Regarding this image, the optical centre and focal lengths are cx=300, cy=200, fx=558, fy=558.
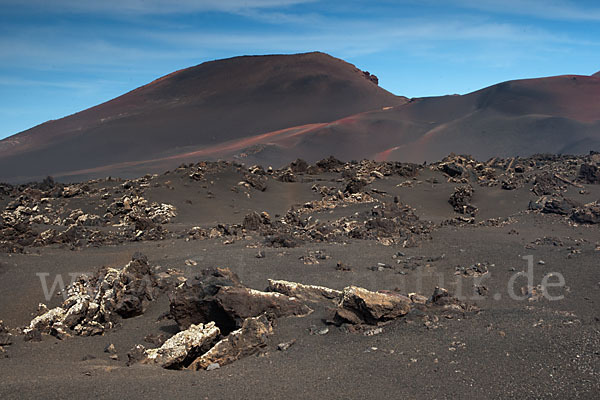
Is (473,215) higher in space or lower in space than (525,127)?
lower

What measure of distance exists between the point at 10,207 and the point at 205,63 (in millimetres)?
56576

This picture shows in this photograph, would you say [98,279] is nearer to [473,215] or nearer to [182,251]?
[182,251]

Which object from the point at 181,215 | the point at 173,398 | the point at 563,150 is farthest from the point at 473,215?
the point at 563,150

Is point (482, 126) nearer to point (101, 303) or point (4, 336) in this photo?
point (101, 303)

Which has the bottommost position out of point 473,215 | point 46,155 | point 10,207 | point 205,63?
point 473,215

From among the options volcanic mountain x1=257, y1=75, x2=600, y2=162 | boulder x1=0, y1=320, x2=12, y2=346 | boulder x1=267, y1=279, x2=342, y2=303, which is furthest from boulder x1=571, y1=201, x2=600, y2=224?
volcanic mountain x1=257, y1=75, x2=600, y2=162

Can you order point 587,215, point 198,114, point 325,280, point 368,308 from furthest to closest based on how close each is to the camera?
point 198,114
point 587,215
point 325,280
point 368,308

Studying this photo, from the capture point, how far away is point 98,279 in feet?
23.4

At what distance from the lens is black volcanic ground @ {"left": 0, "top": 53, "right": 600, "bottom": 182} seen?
36594mm

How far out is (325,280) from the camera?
290 inches

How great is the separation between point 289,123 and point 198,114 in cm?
947

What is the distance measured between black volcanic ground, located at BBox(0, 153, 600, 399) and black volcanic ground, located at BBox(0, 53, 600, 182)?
1970 cm

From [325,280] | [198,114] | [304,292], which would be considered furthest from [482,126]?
[304,292]

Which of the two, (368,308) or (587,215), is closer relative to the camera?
(368,308)
